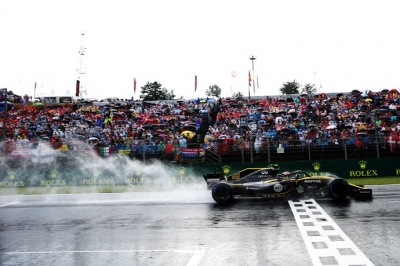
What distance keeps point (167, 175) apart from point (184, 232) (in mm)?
13455

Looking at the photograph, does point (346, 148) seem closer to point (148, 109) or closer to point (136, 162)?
point (136, 162)

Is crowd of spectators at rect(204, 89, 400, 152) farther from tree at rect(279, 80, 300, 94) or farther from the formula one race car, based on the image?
tree at rect(279, 80, 300, 94)

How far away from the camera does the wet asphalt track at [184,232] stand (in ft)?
26.0

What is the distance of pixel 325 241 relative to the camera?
8641 mm

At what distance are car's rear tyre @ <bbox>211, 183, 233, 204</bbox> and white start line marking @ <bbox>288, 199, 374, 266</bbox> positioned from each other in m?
2.87

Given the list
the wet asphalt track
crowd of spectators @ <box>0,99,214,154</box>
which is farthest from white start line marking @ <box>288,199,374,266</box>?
crowd of spectators @ <box>0,99,214,154</box>

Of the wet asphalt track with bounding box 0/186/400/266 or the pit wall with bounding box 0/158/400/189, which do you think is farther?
the pit wall with bounding box 0/158/400/189

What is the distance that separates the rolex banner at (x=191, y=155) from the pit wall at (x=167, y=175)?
66cm

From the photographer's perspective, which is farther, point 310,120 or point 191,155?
point 310,120

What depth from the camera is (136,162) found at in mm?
24656

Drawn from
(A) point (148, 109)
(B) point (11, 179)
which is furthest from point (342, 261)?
(A) point (148, 109)

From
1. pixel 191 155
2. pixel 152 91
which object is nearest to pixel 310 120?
pixel 191 155

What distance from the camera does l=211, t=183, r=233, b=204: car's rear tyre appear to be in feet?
49.0

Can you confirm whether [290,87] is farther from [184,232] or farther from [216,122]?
[184,232]
